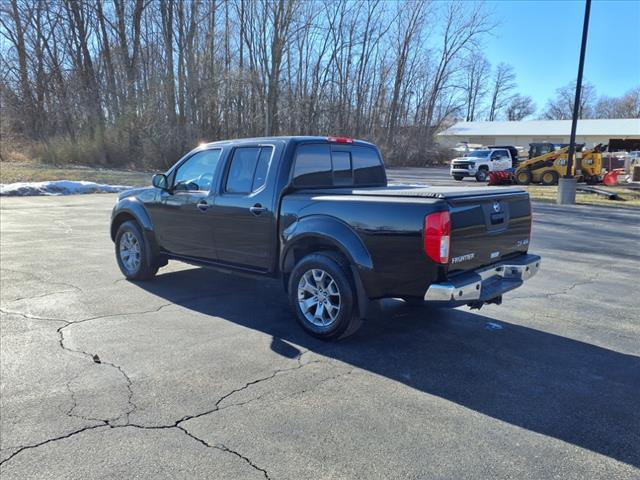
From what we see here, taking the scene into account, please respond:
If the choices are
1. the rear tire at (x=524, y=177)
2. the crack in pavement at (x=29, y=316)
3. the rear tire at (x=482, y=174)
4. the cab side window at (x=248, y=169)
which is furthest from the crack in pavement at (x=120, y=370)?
the rear tire at (x=482, y=174)

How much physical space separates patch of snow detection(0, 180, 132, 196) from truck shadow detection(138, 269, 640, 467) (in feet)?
53.1

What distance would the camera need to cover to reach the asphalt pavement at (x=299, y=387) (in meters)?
2.79

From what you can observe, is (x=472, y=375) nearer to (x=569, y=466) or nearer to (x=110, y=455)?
(x=569, y=466)

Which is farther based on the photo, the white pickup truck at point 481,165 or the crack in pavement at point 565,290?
the white pickup truck at point 481,165

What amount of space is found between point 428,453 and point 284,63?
137 feet

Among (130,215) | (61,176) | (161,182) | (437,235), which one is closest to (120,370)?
(437,235)

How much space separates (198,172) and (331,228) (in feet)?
7.59

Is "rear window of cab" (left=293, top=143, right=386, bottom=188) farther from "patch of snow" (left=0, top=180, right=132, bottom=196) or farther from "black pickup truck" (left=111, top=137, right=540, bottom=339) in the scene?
"patch of snow" (left=0, top=180, right=132, bottom=196)

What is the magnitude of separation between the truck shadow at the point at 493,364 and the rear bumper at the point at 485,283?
573 millimetres

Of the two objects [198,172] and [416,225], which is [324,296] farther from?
[198,172]

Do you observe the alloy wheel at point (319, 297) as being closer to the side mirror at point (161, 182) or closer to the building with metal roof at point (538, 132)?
the side mirror at point (161, 182)

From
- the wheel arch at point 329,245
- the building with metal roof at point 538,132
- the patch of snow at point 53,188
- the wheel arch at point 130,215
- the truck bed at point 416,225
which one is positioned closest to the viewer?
the truck bed at point 416,225

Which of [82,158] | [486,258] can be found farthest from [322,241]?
[82,158]

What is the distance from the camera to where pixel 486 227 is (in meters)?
4.31
